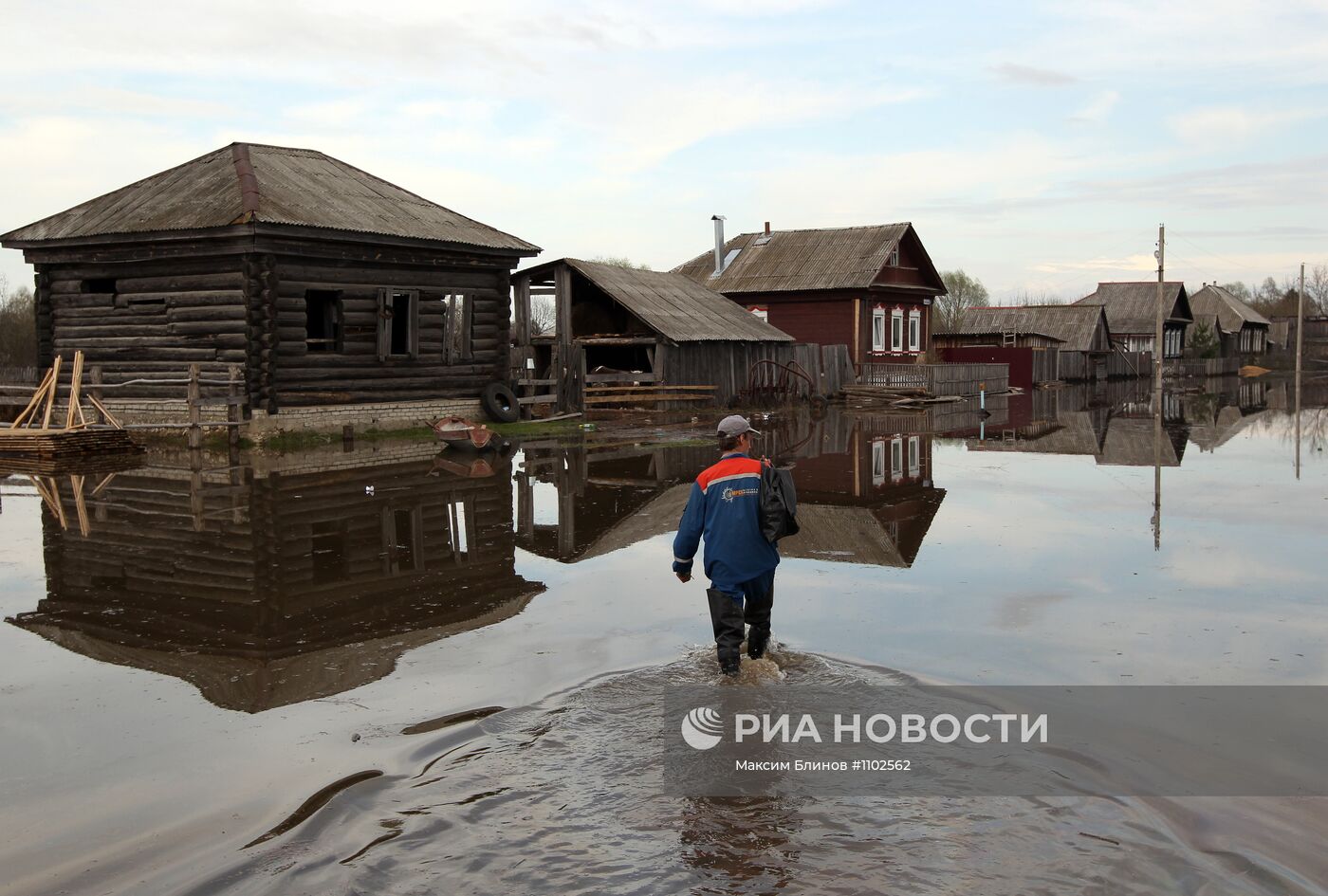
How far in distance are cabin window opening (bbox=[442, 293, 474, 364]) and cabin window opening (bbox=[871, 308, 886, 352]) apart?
77.1 ft

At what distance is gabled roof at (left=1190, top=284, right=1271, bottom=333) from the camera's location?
269 ft

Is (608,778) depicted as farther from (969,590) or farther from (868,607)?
(969,590)

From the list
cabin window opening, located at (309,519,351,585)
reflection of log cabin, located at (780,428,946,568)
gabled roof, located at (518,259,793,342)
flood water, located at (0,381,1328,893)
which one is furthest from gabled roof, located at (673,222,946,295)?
cabin window opening, located at (309,519,351,585)

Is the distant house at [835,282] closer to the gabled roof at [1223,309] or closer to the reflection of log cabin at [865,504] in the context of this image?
the reflection of log cabin at [865,504]

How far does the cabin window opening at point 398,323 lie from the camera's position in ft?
76.7

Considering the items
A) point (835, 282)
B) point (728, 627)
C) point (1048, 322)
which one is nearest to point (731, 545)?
point (728, 627)

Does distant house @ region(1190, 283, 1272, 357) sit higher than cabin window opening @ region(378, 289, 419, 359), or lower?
higher

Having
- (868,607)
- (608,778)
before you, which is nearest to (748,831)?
(608,778)

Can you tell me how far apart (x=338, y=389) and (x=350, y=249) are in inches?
107

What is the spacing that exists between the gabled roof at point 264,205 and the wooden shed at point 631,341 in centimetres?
497

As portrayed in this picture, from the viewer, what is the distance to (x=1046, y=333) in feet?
196

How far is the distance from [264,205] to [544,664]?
16621 mm

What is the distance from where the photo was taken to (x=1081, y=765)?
5445 mm

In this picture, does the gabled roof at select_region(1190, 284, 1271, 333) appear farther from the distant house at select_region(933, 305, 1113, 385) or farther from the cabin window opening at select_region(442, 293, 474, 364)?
the cabin window opening at select_region(442, 293, 474, 364)
